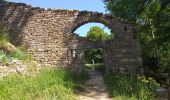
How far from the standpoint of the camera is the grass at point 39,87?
10195 millimetres

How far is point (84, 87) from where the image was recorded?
1344cm

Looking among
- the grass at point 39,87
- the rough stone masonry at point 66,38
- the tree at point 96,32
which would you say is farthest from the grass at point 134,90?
the tree at point 96,32

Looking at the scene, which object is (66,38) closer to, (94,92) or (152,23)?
(94,92)

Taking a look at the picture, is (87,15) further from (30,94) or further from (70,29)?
(30,94)

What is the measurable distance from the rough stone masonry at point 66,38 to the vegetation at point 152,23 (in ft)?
4.08

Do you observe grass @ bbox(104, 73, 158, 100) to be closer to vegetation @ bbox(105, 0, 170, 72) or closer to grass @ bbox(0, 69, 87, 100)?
grass @ bbox(0, 69, 87, 100)

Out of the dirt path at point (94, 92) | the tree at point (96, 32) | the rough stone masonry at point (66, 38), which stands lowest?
the dirt path at point (94, 92)

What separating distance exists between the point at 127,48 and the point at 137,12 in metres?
3.49

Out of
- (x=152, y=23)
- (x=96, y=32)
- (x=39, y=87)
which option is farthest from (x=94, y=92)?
(x=96, y=32)

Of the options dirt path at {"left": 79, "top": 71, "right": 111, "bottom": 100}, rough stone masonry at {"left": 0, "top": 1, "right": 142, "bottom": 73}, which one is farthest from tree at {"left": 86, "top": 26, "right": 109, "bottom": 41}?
dirt path at {"left": 79, "top": 71, "right": 111, "bottom": 100}

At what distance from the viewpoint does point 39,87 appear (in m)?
11.5

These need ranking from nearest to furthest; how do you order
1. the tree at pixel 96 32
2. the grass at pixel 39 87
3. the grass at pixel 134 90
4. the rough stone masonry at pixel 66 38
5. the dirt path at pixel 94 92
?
the grass at pixel 39 87 < the grass at pixel 134 90 < the dirt path at pixel 94 92 < the rough stone masonry at pixel 66 38 < the tree at pixel 96 32

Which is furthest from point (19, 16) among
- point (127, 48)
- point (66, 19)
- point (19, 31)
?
point (127, 48)

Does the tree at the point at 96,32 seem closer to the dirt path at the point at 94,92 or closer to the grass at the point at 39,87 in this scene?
the dirt path at the point at 94,92
